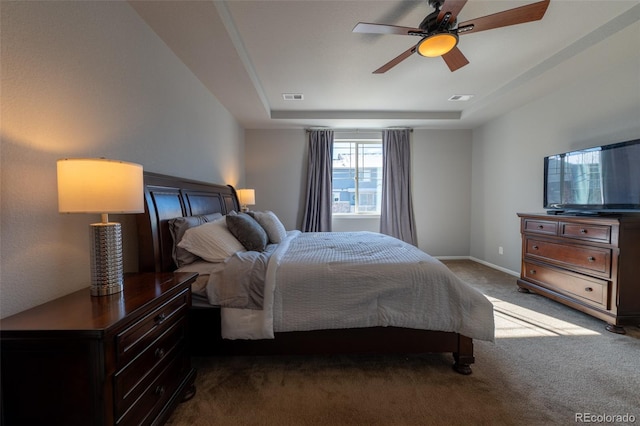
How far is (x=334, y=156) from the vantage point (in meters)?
5.09

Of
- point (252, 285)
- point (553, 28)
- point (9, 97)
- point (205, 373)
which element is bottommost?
point (205, 373)

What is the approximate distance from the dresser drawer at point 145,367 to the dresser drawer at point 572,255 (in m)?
3.45

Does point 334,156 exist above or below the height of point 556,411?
above

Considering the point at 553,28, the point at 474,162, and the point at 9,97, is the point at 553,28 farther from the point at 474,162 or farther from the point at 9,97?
the point at 9,97

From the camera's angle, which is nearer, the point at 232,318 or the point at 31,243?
the point at 31,243

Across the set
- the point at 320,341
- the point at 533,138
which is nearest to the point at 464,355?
the point at 320,341

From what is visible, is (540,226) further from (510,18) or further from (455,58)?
(510,18)

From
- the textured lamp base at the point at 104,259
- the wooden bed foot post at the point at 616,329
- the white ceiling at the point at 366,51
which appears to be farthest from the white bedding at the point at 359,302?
the white ceiling at the point at 366,51

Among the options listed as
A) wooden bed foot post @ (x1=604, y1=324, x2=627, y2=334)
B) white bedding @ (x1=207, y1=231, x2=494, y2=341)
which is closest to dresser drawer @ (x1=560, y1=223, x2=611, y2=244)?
wooden bed foot post @ (x1=604, y1=324, x2=627, y2=334)

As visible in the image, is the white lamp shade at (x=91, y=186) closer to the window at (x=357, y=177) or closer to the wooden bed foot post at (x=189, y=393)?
the wooden bed foot post at (x=189, y=393)

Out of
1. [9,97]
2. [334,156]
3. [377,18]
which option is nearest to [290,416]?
[9,97]

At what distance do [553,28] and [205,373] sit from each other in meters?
3.89

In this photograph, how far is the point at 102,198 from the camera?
3.53 ft

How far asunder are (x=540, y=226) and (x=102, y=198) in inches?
156
